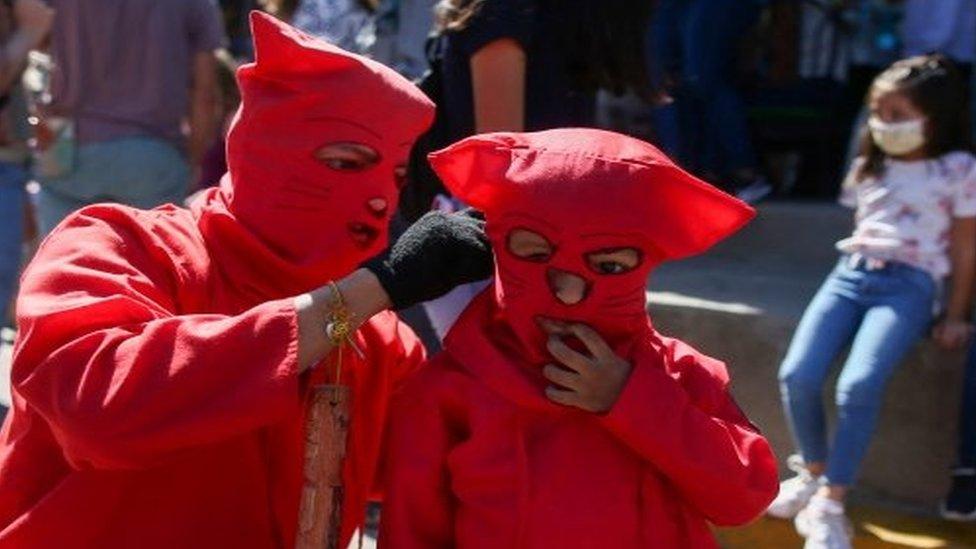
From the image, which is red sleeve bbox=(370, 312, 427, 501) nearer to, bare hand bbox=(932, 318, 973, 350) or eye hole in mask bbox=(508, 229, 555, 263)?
eye hole in mask bbox=(508, 229, 555, 263)

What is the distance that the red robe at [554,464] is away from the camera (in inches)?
85.6

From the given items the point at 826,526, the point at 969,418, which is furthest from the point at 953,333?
the point at 826,526

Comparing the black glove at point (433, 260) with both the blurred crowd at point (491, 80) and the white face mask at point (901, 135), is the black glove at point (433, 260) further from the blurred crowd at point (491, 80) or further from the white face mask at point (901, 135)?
the white face mask at point (901, 135)

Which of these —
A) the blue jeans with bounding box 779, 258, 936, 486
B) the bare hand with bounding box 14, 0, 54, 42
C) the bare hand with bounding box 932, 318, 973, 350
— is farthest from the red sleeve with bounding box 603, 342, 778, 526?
the bare hand with bounding box 14, 0, 54, 42

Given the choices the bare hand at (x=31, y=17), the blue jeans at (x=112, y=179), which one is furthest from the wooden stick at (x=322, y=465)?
the blue jeans at (x=112, y=179)

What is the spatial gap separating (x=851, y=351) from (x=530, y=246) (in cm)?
278

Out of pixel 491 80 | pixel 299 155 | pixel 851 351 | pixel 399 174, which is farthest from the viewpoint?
pixel 851 351

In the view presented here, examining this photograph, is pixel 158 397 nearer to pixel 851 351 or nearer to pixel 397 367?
pixel 397 367

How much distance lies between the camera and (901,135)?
4734mm

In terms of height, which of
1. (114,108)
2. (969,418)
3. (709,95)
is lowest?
(969,418)

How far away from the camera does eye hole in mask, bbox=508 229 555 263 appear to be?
86.3 inches

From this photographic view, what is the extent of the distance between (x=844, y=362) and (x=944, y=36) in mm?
1627

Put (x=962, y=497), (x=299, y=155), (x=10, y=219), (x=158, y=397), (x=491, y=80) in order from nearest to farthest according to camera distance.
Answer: (x=158, y=397), (x=299, y=155), (x=491, y=80), (x=962, y=497), (x=10, y=219)

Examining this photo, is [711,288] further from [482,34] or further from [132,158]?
[482,34]
